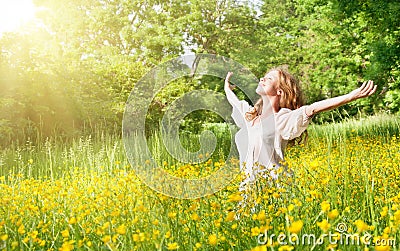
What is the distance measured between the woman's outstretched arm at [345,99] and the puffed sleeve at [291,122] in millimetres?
53

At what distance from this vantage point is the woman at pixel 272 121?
305 cm

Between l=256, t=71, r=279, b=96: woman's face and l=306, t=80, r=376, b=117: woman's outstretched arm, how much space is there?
1.66 ft

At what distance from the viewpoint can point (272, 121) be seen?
322 cm

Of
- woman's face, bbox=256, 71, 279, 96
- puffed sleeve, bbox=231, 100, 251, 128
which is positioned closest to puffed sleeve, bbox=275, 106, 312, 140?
woman's face, bbox=256, 71, 279, 96

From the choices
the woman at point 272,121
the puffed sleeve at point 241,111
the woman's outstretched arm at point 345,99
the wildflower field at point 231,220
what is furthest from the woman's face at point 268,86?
the wildflower field at point 231,220

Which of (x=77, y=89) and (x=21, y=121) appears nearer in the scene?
(x=21, y=121)

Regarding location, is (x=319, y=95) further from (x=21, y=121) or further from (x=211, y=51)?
(x=21, y=121)

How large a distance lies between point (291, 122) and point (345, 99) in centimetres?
47

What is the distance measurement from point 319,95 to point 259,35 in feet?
17.4

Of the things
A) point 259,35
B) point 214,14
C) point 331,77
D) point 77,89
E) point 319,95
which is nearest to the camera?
point 77,89

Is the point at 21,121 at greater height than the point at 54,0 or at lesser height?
lesser

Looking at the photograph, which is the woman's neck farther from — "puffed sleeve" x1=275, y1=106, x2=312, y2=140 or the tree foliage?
the tree foliage

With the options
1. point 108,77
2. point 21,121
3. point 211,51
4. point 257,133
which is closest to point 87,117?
point 21,121

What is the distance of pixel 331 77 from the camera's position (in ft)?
45.1
